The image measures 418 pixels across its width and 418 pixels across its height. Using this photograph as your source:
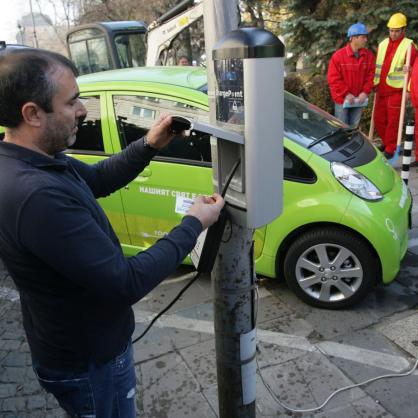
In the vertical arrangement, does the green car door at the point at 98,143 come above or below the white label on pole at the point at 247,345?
above

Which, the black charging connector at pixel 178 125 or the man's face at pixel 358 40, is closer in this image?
the black charging connector at pixel 178 125

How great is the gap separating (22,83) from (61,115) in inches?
5.4

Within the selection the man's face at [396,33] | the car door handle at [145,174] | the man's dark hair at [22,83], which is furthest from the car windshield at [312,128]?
the man's face at [396,33]

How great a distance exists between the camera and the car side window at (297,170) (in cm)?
330

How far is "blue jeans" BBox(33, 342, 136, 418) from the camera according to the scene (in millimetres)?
1550

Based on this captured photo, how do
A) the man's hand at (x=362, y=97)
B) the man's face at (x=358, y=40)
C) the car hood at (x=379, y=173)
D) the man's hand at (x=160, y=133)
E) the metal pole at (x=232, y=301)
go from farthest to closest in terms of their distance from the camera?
the man's hand at (x=362, y=97) → the man's face at (x=358, y=40) → the car hood at (x=379, y=173) → the man's hand at (x=160, y=133) → the metal pole at (x=232, y=301)

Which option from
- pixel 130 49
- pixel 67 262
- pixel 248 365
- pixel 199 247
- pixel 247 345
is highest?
pixel 130 49

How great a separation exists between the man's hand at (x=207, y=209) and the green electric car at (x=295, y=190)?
5.53 ft

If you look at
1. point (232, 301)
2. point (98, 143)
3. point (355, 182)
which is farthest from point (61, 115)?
point (98, 143)

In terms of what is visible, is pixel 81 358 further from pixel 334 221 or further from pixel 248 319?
pixel 334 221

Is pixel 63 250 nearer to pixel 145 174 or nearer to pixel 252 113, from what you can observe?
pixel 252 113

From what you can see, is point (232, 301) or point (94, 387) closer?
point (94, 387)

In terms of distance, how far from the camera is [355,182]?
3266 millimetres

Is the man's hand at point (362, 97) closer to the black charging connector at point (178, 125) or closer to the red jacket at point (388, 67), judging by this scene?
the red jacket at point (388, 67)
